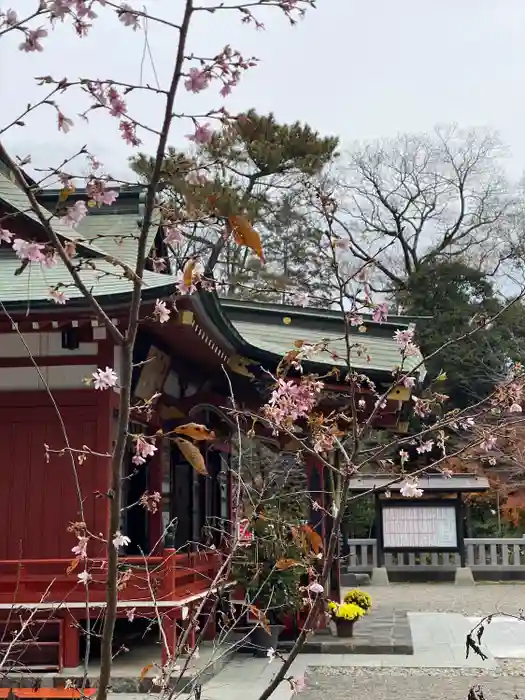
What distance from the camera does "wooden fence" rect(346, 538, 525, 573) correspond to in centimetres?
1977

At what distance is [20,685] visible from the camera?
23.1 ft

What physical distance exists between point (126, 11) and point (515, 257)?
95.7ft

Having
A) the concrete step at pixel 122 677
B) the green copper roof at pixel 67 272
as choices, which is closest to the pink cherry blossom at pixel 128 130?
the green copper roof at pixel 67 272

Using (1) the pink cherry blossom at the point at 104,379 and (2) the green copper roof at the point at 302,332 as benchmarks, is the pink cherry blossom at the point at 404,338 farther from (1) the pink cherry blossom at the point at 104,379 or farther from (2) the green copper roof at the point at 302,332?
(2) the green copper roof at the point at 302,332

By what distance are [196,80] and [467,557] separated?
19.4 meters

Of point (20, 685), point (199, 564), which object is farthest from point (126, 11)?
point (199, 564)

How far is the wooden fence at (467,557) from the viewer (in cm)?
1977

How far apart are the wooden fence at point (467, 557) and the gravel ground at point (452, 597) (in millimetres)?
817

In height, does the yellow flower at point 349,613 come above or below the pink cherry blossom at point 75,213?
below

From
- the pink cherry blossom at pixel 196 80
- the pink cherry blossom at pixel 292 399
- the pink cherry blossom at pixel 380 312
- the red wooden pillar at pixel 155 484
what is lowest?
the red wooden pillar at pixel 155 484

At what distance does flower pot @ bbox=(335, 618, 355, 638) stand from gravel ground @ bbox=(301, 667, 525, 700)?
1214mm

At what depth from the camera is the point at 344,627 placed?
10.1 metres

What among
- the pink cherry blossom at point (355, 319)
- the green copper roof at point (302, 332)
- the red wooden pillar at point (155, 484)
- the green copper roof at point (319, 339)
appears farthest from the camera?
the green copper roof at point (302, 332)

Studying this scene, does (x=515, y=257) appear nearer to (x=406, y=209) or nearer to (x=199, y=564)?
(x=406, y=209)
